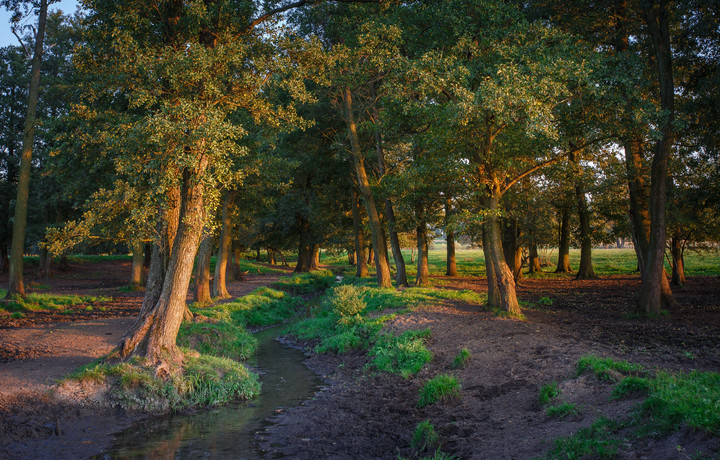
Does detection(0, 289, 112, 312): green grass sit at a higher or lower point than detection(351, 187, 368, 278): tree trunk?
lower

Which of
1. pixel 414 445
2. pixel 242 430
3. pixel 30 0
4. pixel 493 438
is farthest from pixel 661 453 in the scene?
pixel 30 0

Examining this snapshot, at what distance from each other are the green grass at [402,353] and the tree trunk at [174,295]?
5146mm

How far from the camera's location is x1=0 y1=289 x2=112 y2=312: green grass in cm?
2038

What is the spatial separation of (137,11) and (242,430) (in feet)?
33.8

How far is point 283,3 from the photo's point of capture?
15.1m

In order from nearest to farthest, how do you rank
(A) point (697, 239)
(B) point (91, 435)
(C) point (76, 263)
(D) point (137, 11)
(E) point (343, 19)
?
(B) point (91, 435) → (D) point (137, 11) → (E) point (343, 19) → (A) point (697, 239) → (C) point (76, 263)

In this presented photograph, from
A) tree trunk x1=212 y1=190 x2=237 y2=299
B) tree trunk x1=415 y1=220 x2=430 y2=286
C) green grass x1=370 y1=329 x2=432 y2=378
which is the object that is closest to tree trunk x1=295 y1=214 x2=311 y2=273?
tree trunk x1=212 y1=190 x2=237 y2=299

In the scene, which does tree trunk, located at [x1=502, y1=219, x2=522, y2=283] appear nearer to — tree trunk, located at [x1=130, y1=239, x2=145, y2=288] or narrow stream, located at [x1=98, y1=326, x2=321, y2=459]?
narrow stream, located at [x1=98, y1=326, x2=321, y2=459]

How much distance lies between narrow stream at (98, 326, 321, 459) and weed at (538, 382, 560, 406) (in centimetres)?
483

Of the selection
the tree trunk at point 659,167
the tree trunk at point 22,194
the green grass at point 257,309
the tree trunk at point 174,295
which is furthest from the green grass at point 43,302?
the tree trunk at point 659,167

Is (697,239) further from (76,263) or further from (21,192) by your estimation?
(76,263)

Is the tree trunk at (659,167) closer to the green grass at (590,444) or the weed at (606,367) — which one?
the weed at (606,367)

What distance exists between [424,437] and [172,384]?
18.8ft

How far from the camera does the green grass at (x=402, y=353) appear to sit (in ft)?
39.2
